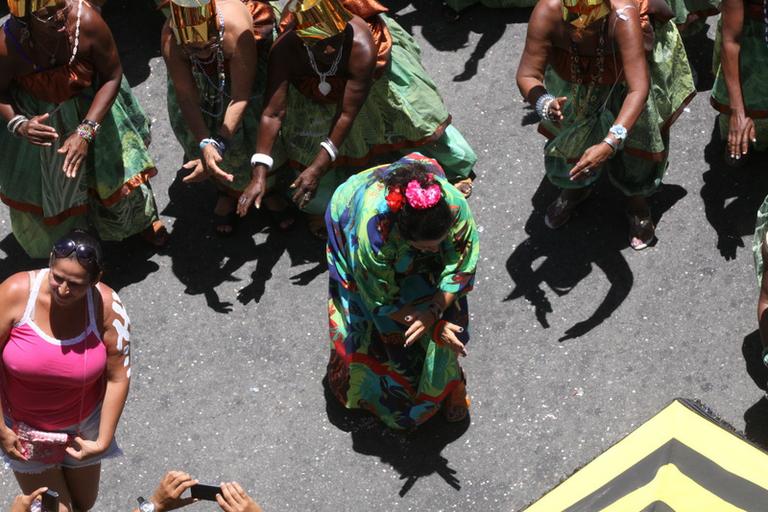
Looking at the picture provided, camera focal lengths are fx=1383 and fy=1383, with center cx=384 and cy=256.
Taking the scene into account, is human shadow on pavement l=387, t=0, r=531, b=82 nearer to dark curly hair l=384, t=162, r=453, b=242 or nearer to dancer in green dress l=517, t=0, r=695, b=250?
dancer in green dress l=517, t=0, r=695, b=250

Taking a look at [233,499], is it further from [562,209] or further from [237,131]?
[562,209]

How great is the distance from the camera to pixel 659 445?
14.1 ft

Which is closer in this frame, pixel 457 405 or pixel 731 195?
pixel 457 405

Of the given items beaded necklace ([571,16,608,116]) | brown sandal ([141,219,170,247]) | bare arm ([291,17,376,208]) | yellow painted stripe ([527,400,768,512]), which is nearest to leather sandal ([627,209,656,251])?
beaded necklace ([571,16,608,116])

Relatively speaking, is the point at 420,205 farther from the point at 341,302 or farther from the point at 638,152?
the point at 638,152

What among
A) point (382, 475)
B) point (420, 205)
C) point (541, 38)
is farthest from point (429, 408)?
point (541, 38)

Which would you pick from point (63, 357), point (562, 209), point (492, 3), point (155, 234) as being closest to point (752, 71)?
point (562, 209)

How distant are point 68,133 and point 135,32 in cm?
186

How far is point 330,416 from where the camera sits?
19.8 ft

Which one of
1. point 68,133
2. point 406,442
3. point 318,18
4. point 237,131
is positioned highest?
point 318,18

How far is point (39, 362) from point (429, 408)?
1727 mm

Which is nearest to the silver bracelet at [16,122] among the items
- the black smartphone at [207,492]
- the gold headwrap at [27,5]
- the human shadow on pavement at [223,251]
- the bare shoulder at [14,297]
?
the gold headwrap at [27,5]

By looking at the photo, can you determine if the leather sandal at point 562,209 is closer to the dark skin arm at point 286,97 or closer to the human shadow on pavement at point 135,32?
the dark skin arm at point 286,97

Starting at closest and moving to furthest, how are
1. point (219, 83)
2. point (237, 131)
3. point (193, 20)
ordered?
point (193, 20)
point (219, 83)
point (237, 131)
